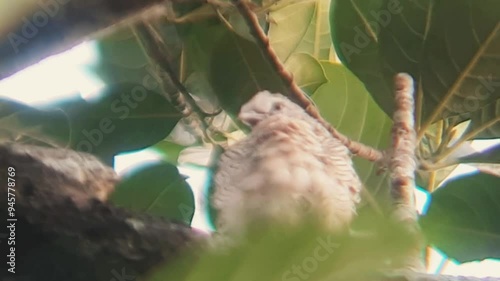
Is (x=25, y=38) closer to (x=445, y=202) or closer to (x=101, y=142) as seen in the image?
(x=101, y=142)

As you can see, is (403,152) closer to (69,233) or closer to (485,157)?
(485,157)

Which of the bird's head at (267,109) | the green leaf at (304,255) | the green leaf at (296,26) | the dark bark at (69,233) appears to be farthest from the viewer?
the green leaf at (296,26)

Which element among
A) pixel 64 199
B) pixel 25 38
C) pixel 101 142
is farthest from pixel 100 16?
pixel 101 142

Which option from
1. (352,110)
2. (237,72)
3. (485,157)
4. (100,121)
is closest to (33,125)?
(100,121)

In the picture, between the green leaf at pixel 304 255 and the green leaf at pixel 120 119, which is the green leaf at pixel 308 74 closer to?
the green leaf at pixel 120 119

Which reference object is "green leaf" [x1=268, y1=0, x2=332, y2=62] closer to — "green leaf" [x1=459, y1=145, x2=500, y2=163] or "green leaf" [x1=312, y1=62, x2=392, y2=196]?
"green leaf" [x1=312, y1=62, x2=392, y2=196]

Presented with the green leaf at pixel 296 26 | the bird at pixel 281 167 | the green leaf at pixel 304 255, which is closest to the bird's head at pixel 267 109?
the bird at pixel 281 167
